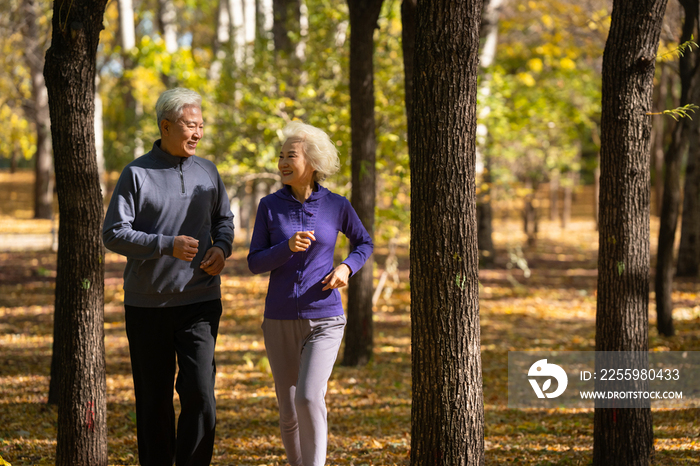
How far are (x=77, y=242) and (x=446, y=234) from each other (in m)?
2.20

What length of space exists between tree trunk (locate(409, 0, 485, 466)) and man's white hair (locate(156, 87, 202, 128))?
1.23m

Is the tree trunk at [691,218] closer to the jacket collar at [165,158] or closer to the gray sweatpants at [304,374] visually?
the gray sweatpants at [304,374]

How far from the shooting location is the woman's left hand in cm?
343

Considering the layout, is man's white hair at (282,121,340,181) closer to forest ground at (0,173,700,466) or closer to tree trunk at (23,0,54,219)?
forest ground at (0,173,700,466)

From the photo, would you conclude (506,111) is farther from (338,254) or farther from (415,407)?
(415,407)

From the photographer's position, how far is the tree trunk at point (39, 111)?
53.5 ft

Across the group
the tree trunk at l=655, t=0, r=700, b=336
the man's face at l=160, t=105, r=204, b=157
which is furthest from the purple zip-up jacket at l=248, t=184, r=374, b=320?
the tree trunk at l=655, t=0, r=700, b=336

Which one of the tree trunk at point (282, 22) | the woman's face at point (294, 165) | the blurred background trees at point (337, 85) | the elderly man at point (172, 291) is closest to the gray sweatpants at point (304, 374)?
the elderly man at point (172, 291)

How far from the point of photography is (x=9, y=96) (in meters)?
18.8

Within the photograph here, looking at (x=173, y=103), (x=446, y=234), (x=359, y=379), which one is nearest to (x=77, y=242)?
(x=173, y=103)

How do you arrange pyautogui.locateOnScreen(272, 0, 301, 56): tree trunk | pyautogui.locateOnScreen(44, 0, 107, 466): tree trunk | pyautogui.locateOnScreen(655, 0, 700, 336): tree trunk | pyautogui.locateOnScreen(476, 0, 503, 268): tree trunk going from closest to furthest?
pyautogui.locateOnScreen(44, 0, 107, 466): tree trunk
pyautogui.locateOnScreen(655, 0, 700, 336): tree trunk
pyautogui.locateOnScreen(476, 0, 503, 268): tree trunk
pyautogui.locateOnScreen(272, 0, 301, 56): tree trunk

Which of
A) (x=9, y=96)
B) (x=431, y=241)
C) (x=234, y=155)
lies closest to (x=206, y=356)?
(x=431, y=241)

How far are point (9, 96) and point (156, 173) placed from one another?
18269mm

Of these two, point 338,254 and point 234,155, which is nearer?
point 338,254
